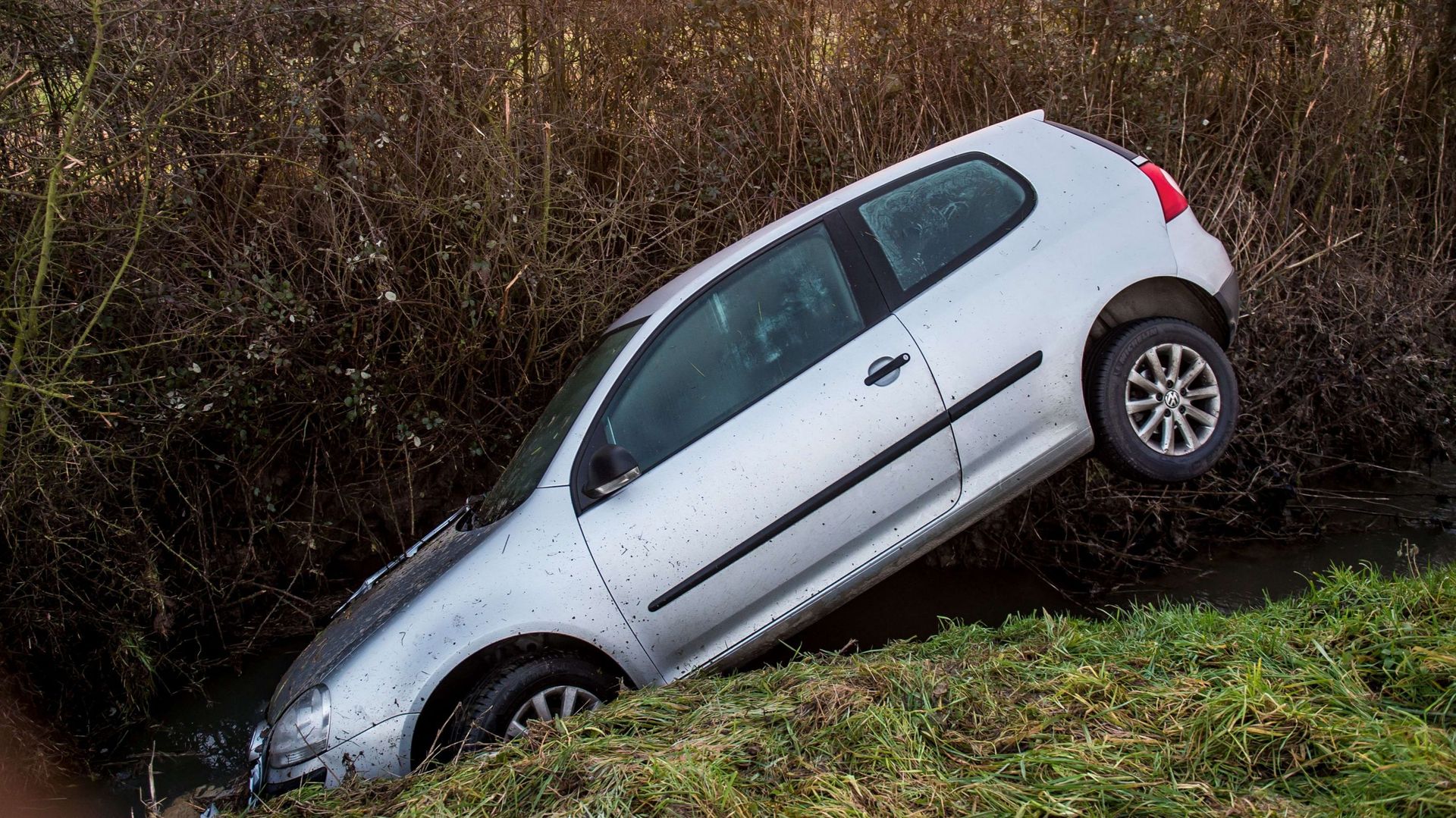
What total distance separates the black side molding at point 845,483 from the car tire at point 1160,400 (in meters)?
0.46

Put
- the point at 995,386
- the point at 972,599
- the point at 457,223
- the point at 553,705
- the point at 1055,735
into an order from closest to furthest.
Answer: the point at 1055,735 → the point at 553,705 → the point at 995,386 → the point at 972,599 → the point at 457,223

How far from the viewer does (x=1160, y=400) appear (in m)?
4.22

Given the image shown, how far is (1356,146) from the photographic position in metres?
7.24

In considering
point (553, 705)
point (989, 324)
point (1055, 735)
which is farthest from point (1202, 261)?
point (553, 705)

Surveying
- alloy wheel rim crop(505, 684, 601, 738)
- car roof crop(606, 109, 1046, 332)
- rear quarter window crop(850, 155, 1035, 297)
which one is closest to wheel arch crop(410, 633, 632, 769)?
alloy wheel rim crop(505, 684, 601, 738)

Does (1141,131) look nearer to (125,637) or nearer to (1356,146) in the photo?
(1356,146)

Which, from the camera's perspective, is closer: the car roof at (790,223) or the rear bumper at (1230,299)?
the car roof at (790,223)

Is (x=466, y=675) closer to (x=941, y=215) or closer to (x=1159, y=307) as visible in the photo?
(x=941, y=215)

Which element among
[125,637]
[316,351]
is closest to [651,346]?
[316,351]

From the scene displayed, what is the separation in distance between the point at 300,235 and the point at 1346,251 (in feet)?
22.1

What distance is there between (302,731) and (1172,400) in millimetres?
3593

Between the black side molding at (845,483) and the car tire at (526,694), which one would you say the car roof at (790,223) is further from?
the car tire at (526,694)

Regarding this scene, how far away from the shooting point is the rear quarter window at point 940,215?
13.6 ft

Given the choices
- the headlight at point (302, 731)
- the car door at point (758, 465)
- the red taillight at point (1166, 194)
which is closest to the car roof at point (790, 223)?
the car door at point (758, 465)
